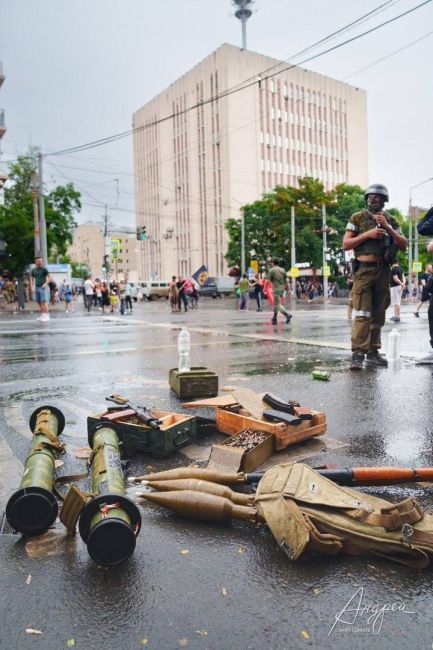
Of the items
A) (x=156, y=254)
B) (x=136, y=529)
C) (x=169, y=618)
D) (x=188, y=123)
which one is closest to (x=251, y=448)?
(x=136, y=529)

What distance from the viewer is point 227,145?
8194cm

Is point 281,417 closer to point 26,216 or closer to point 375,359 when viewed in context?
point 375,359

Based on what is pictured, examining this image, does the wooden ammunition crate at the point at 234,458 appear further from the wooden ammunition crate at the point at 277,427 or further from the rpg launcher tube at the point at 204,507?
the rpg launcher tube at the point at 204,507

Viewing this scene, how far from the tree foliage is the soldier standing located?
47.7 metres

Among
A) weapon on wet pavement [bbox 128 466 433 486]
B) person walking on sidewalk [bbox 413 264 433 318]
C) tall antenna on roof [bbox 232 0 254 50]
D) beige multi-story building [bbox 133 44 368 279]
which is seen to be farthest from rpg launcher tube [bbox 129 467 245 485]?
tall antenna on roof [bbox 232 0 254 50]

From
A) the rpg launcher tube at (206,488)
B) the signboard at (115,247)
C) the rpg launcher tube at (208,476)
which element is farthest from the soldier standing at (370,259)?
the signboard at (115,247)

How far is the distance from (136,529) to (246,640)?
2.44 feet

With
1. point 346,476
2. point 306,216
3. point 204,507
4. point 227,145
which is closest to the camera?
point 204,507

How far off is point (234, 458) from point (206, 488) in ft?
1.70

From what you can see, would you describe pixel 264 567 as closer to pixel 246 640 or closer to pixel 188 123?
pixel 246 640

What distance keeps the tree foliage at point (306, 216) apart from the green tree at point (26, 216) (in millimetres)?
20531

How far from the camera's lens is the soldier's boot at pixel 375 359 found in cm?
781

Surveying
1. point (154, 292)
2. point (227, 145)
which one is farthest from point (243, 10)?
point (154, 292)

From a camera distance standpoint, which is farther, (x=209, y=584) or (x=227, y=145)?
(x=227, y=145)
